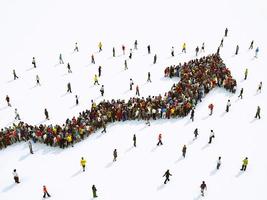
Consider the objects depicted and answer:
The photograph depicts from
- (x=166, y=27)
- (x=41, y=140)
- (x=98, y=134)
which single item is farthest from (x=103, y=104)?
(x=166, y=27)

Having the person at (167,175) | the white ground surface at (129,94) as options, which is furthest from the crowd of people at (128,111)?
Result: the person at (167,175)

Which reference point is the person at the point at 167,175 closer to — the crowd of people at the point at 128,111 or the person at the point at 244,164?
the person at the point at 244,164

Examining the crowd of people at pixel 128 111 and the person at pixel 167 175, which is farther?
the crowd of people at pixel 128 111

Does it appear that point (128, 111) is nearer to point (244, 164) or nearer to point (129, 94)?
point (129, 94)

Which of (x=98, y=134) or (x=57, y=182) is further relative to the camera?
(x=98, y=134)

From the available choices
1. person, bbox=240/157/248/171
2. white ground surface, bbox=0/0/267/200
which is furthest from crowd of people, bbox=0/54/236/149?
person, bbox=240/157/248/171

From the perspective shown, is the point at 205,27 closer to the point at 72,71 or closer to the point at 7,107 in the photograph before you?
the point at 72,71

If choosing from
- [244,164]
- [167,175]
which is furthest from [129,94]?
[244,164]
